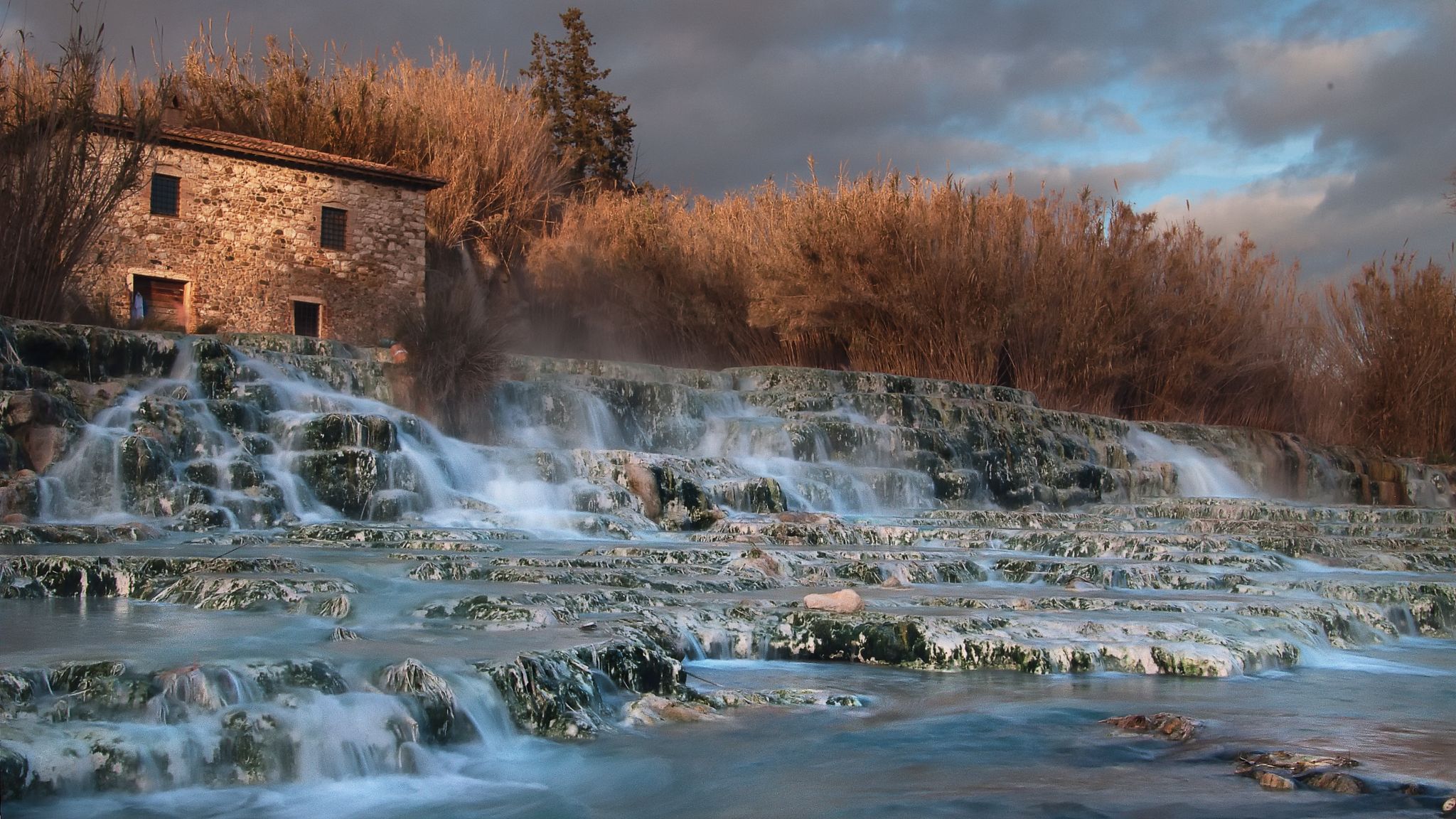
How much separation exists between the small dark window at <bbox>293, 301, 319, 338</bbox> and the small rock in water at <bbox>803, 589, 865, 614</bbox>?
56.6 feet

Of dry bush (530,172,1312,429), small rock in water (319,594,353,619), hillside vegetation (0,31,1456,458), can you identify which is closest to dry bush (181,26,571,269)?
hillside vegetation (0,31,1456,458)

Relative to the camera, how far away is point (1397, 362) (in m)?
19.4

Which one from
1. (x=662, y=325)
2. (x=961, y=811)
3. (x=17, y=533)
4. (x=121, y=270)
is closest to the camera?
(x=961, y=811)

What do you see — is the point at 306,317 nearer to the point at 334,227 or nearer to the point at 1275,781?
the point at 334,227

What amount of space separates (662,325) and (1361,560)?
51.7 ft

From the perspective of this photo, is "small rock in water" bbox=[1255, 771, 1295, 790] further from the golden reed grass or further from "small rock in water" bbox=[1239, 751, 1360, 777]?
the golden reed grass

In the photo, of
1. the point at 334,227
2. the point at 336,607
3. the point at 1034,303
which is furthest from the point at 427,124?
the point at 336,607

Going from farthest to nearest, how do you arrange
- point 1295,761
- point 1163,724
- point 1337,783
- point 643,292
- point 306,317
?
1. point 643,292
2. point 306,317
3. point 1163,724
4. point 1295,761
5. point 1337,783

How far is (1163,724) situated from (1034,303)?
15493mm

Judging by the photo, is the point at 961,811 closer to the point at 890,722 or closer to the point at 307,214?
the point at 890,722

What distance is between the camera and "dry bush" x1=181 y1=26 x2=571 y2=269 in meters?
24.2

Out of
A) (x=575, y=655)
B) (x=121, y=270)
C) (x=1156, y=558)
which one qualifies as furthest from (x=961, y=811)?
(x=121, y=270)

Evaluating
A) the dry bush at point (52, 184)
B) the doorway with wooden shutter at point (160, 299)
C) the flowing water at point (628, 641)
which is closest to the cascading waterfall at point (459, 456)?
the flowing water at point (628, 641)

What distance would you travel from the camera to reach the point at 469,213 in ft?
84.6
